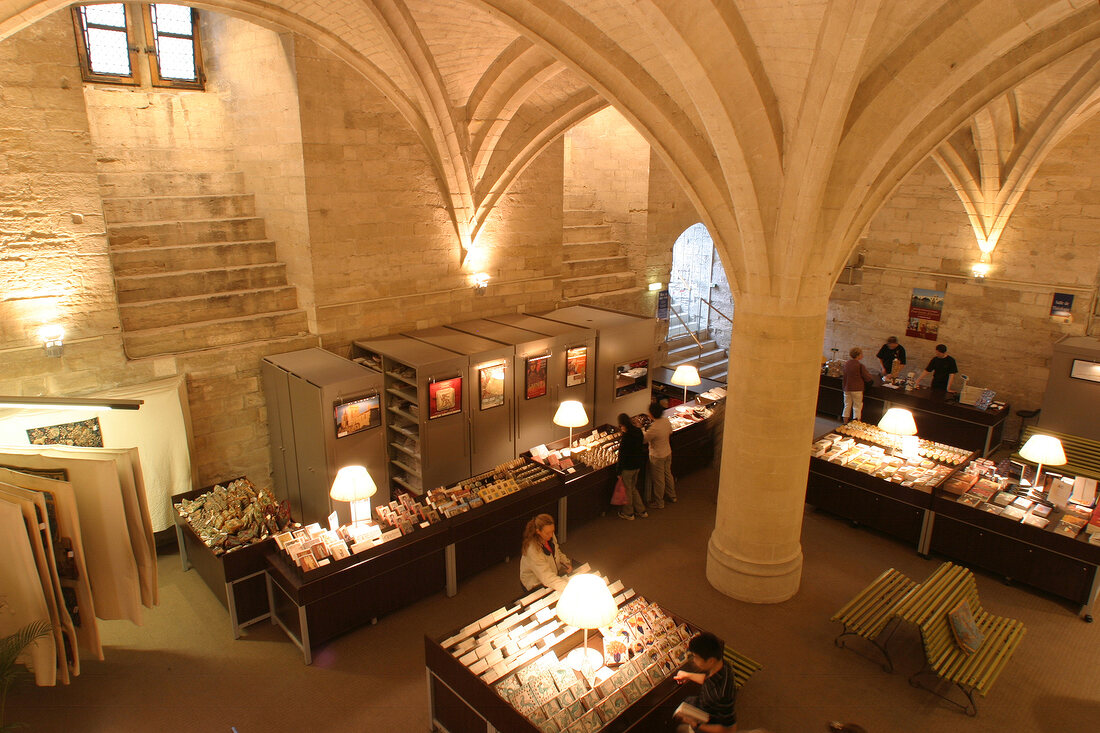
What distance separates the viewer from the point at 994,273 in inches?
505

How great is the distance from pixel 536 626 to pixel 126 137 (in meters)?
9.15

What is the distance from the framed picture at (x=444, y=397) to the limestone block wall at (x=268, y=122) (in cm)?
206

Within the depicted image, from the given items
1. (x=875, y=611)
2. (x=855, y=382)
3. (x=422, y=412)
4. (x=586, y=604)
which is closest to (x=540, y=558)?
(x=586, y=604)

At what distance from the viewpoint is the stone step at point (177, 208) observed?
29.8ft

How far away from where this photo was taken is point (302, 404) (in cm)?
850

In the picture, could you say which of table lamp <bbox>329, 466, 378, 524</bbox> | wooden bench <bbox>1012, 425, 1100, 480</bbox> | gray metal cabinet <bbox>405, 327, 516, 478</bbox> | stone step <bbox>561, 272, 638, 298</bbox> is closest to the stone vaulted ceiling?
gray metal cabinet <bbox>405, 327, 516, 478</bbox>

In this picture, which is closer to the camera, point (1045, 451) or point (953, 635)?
point (953, 635)

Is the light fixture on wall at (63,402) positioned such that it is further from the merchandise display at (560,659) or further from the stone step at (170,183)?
the stone step at (170,183)

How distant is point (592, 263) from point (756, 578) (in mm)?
7874

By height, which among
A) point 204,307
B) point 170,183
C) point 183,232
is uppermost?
point 170,183

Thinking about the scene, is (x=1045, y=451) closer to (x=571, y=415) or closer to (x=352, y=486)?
(x=571, y=415)

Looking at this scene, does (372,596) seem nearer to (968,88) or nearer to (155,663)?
(155,663)

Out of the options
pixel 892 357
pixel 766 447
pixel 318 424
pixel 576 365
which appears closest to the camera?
pixel 766 447

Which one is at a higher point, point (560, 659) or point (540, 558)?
point (540, 558)
